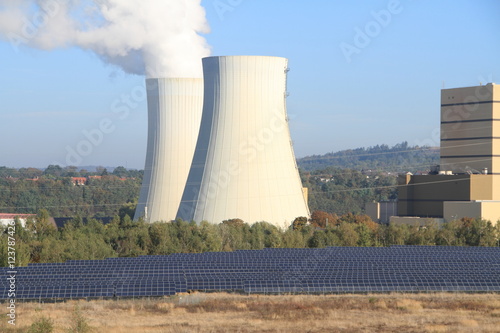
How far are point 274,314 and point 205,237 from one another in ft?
57.3

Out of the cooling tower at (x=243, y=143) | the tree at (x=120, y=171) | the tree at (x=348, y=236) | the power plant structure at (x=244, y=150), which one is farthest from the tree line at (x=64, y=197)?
the tree at (x=120, y=171)

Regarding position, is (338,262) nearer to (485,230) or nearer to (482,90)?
(485,230)

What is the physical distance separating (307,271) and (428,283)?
3709 millimetres

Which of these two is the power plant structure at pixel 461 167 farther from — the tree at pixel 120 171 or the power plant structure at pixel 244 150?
the tree at pixel 120 171

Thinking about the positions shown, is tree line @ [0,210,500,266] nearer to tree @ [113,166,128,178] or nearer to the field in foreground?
the field in foreground

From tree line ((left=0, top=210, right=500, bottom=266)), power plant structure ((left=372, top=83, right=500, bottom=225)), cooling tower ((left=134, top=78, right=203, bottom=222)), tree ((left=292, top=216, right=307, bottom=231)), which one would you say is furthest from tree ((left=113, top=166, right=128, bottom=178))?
tree ((left=292, top=216, right=307, bottom=231))

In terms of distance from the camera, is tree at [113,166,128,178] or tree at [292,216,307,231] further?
tree at [113,166,128,178]

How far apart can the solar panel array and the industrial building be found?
2537 centimetres

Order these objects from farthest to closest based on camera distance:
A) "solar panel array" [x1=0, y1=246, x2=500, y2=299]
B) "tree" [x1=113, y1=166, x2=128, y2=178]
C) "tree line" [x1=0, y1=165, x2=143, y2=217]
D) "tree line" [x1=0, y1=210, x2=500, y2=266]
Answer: "tree" [x1=113, y1=166, x2=128, y2=178], "tree line" [x1=0, y1=165, x2=143, y2=217], "tree line" [x1=0, y1=210, x2=500, y2=266], "solar panel array" [x1=0, y1=246, x2=500, y2=299]

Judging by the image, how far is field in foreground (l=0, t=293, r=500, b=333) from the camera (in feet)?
59.3

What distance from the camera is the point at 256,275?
24.7 meters

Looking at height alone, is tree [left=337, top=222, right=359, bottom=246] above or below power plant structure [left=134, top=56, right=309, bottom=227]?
below

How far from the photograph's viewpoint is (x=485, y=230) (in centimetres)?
4062

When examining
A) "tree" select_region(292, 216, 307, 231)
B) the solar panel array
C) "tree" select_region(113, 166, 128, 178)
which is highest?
"tree" select_region(113, 166, 128, 178)
